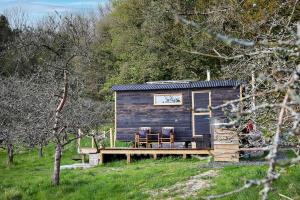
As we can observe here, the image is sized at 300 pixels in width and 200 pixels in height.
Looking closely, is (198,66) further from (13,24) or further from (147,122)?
(13,24)

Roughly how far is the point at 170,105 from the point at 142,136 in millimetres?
1862

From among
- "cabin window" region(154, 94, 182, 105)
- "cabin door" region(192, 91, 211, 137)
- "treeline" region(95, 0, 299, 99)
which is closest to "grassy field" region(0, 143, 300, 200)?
"cabin door" region(192, 91, 211, 137)

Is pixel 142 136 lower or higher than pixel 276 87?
higher

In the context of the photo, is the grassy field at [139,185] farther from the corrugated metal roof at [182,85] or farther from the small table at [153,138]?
the corrugated metal roof at [182,85]

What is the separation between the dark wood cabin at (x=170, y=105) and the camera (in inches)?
824

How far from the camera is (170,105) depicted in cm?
2156

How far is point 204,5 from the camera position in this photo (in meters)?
26.9

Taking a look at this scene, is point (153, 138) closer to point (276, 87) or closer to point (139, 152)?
point (139, 152)

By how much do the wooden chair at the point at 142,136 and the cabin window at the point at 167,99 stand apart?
130cm

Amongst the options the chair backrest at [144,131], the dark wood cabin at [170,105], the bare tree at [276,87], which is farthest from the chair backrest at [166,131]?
the bare tree at [276,87]

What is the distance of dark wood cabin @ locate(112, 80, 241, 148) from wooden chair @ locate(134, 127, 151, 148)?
381 mm

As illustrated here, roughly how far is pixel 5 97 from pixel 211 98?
9442 mm

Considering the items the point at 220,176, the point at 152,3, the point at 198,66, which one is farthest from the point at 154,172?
the point at 152,3

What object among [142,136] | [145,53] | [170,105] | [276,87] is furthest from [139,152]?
[276,87]
